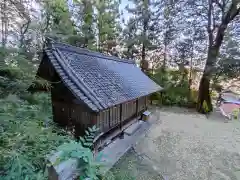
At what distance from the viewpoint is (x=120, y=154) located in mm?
4684

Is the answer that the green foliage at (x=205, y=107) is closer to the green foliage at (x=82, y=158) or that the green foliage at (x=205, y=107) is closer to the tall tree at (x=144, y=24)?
the tall tree at (x=144, y=24)

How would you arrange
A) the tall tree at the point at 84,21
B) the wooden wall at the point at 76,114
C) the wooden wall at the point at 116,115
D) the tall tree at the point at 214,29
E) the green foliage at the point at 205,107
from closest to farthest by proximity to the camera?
1. the wooden wall at the point at 76,114
2. the wooden wall at the point at 116,115
3. the tall tree at the point at 214,29
4. the green foliage at the point at 205,107
5. the tall tree at the point at 84,21

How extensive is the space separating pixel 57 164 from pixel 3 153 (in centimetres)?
92

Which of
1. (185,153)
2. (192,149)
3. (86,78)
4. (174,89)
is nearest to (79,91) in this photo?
(86,78)

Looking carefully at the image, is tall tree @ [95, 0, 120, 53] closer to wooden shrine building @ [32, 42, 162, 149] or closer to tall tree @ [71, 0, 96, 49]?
tall tree @ [71, 0, 96, 49]

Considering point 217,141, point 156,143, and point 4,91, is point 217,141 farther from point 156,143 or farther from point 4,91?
point 4,91

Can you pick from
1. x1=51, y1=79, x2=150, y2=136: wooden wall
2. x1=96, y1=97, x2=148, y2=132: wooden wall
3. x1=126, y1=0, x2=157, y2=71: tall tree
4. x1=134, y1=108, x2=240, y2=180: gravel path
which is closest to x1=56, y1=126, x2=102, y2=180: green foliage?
x1=51, y1=79, x2=150, y2=136: wooden wall

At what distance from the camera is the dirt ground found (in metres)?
4.23

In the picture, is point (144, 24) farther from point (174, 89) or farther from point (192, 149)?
point (192, 149)

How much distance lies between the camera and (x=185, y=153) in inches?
211

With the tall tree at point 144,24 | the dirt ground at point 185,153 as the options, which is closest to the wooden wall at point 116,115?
the dirt ground at point 185,153

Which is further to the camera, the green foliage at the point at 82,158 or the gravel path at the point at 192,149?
the gravel path at the point at 192,149

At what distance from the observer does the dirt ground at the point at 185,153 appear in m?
4.23

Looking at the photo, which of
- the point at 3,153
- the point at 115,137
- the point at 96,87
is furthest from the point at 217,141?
the point at 3,153
